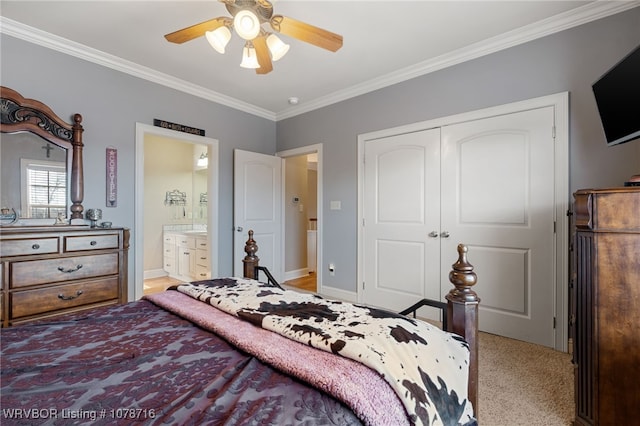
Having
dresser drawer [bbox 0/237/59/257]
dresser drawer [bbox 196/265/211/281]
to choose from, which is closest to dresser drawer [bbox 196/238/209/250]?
dresser drawer [bbox 196/265/211/281]

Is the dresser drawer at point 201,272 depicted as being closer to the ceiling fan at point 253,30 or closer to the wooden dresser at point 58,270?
the wooden dresser at point 58,270

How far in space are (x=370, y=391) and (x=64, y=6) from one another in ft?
10.4

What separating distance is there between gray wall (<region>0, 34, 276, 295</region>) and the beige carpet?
2.95m

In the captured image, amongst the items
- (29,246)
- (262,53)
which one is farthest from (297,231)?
(29,246)

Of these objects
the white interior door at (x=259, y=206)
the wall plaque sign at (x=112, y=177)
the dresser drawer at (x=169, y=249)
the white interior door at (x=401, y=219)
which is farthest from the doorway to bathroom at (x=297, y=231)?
the wall plaque sign at (x=112, y=177)

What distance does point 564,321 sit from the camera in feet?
7.61

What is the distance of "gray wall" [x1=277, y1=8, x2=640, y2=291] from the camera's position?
2158mm

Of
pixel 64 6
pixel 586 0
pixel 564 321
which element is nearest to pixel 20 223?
pixel 64 6

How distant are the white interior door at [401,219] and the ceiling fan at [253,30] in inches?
62.6

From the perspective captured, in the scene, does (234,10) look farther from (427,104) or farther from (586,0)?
(586,0)

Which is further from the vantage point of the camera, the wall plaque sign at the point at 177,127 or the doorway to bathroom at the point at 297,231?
the doorway to bathroom at the point at 297,231

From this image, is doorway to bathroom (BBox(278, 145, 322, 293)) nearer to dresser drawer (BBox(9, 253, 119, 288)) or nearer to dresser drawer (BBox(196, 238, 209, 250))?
dresser drawer (BBox(196, 238, 209, 250))

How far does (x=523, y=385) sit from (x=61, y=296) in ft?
10.8

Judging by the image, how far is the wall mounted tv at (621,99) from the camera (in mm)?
1490
